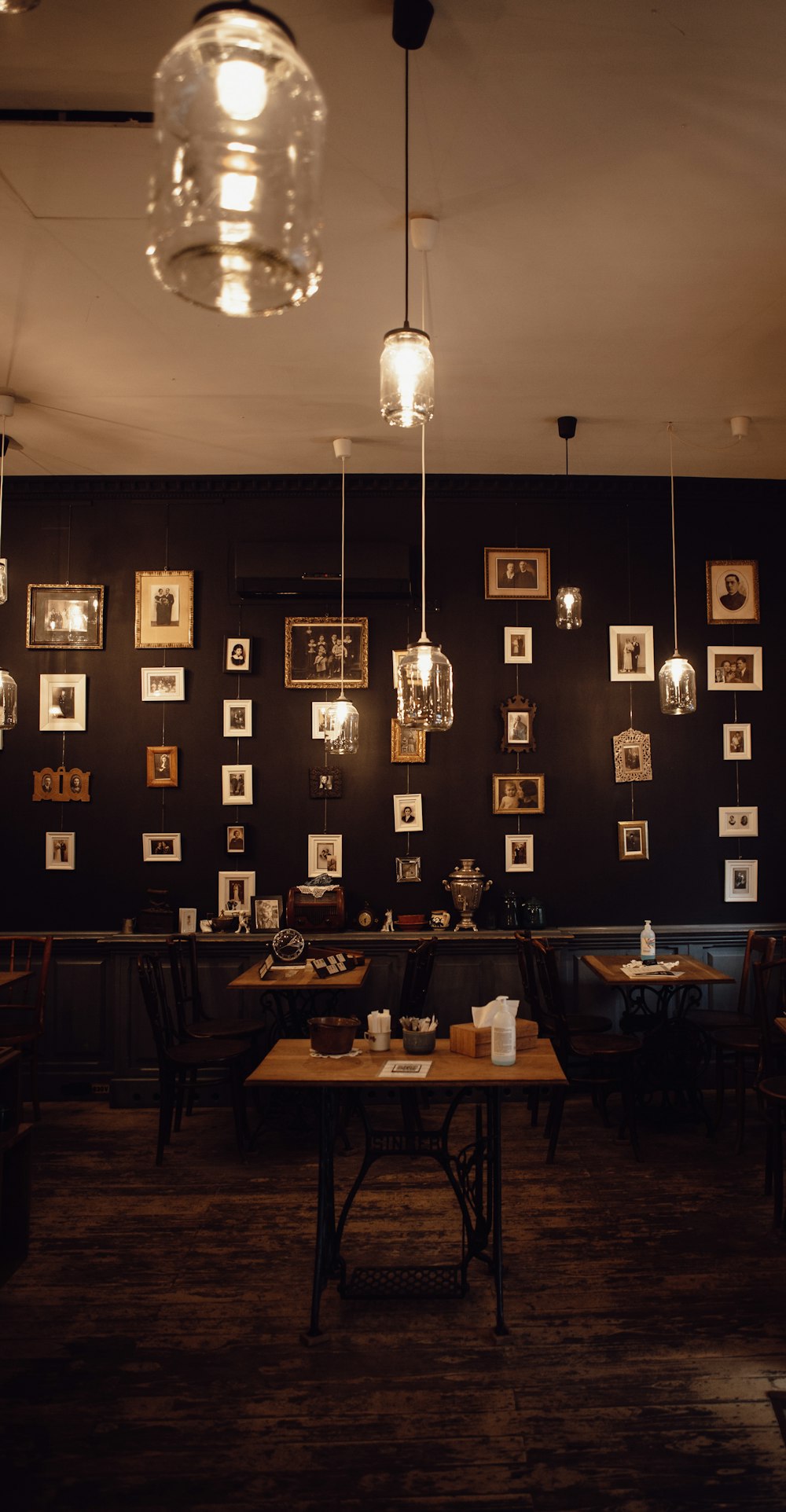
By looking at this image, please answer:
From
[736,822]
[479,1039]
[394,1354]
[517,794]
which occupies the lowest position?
[394,1354]

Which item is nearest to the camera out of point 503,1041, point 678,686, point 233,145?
point 233,145

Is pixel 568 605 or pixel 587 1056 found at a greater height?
pixel 568 605

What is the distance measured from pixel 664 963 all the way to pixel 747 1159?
1125 mm

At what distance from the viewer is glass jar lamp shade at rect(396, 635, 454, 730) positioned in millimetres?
3670

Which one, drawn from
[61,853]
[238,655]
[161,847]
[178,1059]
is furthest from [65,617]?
[178,1059]

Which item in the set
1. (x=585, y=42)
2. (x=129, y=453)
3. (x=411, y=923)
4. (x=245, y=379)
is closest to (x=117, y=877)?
(x=411, y=923)

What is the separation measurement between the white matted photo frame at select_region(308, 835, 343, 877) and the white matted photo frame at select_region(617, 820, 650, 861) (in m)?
1.95

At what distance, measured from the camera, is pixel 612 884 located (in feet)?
20.4

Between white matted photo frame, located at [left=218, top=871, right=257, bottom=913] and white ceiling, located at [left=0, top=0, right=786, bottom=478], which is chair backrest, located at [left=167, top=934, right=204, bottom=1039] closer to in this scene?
white matted photo frame, located at [left=218, top=871, right=257, bottom=913]

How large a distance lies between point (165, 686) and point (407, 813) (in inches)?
75.0

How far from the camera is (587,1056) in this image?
186 inches

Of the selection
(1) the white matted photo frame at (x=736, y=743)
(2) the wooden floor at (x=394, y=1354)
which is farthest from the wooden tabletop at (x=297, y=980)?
(1) the white matted photo frame at (x=736, y=743)

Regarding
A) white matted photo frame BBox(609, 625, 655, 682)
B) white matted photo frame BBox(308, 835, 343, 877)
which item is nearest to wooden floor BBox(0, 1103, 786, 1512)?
white matted photo frame BBox(308, 835, 343, 877)

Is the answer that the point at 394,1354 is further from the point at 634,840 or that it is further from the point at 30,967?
the point at 634,840
